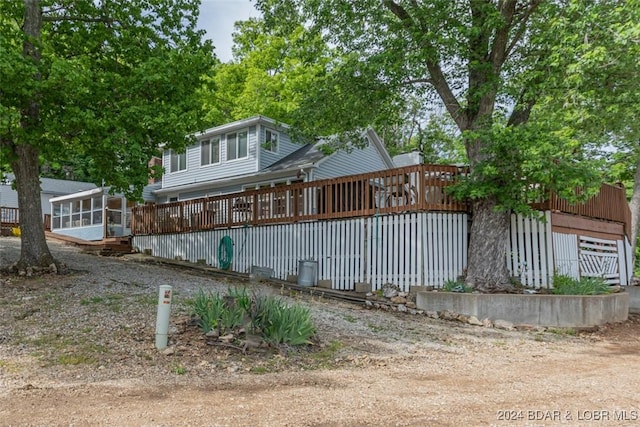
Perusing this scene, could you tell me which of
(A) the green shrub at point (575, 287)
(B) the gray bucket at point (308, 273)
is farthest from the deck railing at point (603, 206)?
(B) the gray bucket at point (308, 273)

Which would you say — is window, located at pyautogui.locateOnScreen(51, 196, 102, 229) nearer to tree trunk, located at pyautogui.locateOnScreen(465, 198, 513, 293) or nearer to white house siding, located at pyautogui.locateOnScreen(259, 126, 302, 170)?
white house siding, located at pyautogui.locateOnScreen(259, 126, 302, 170)

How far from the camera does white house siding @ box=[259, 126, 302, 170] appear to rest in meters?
18.2

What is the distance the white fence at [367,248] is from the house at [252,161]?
4065mm

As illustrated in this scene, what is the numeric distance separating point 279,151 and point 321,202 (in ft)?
24.9

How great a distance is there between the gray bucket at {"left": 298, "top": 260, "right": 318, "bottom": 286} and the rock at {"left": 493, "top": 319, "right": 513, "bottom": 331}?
453cm

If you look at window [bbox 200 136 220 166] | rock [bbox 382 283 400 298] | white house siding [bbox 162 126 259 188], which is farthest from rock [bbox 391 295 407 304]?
window [bbox 200 136 220 166]

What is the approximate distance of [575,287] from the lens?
9594 millimetres

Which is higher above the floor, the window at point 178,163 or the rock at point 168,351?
the window at point 178,163

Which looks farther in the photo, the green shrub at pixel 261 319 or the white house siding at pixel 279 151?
the white house siding at pixel 279 151

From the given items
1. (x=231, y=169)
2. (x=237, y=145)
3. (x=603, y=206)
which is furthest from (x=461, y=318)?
(x=237, y=145)

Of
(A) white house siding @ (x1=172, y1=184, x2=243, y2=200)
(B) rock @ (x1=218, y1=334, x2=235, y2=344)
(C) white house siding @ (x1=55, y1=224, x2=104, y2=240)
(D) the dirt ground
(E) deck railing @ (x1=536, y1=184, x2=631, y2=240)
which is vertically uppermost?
(A) white house siding @ (x1=172, y1=184, x2=243, y2=200)

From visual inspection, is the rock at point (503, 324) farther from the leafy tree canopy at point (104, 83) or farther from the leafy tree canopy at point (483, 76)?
the leafy tree canopy at point (104, 83)

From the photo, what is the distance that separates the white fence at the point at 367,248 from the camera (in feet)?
33.0

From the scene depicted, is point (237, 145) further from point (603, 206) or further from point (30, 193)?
point (603, 206)
